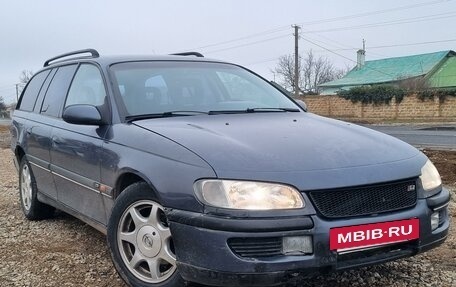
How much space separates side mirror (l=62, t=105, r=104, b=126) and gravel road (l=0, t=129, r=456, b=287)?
3.54ft

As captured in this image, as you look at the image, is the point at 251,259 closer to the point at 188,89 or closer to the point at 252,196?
the point at 252,196

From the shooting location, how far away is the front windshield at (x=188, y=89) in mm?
3812

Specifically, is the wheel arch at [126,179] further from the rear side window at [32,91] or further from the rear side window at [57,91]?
the rear side window at [32,91]

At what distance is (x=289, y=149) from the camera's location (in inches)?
114

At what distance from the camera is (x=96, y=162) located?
362cm

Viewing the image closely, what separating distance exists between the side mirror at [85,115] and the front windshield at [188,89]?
7.5 inches

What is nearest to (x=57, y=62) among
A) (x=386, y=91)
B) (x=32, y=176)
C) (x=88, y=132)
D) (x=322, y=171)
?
(x=32, y=176)

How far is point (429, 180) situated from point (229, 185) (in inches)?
49.9

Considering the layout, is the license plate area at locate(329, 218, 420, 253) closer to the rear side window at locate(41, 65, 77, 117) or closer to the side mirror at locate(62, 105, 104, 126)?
the side mirror at locate(62, 105, 104, 126)

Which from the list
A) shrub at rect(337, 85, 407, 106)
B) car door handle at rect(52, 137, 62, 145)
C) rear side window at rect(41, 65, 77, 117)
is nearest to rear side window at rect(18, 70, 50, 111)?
rear side window at rect(41, 65, 77, 117)

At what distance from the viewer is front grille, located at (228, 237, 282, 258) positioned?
2.57 m

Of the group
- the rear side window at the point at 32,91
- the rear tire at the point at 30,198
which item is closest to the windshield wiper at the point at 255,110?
the rear tire at the point at 30,198

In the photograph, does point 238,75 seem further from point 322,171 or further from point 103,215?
point 322,171

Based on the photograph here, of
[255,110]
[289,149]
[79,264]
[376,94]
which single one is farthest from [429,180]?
[376,94]
